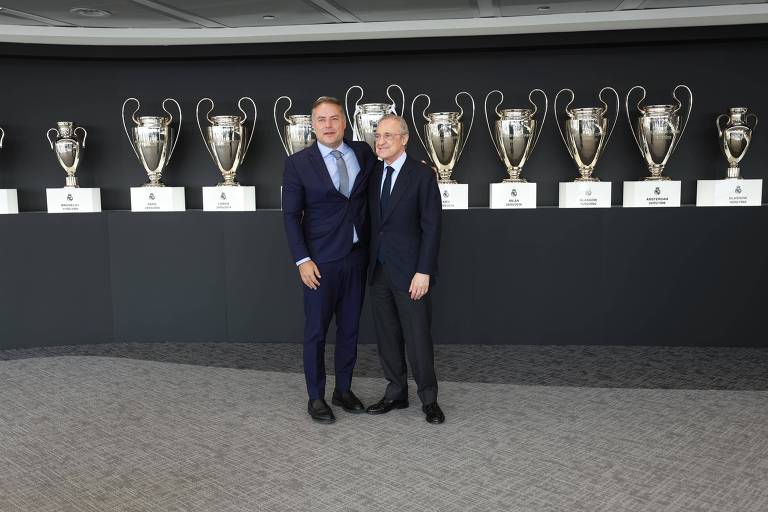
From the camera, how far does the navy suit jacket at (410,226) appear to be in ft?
9.05

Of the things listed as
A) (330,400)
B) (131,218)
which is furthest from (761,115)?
(131,218)

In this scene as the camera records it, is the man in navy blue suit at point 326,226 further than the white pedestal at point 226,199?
No

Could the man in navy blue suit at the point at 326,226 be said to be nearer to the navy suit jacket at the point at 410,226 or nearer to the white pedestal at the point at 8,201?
the navy suit jacket at the point at 410,226

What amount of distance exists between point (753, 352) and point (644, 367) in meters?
0.84

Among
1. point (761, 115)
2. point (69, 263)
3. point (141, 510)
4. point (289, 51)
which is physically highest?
point (289, 51)

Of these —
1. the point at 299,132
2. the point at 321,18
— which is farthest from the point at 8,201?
the point at 321,18

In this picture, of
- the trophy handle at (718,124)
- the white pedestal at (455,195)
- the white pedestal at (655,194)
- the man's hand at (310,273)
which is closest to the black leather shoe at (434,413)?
the man's hand at (310,273)

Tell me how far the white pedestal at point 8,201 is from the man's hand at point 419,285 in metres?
3.09

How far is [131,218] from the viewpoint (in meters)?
4.37

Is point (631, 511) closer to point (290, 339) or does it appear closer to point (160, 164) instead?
point (290, 339)

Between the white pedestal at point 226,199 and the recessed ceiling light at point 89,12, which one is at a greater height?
the recessed ceiling light at point 89,12

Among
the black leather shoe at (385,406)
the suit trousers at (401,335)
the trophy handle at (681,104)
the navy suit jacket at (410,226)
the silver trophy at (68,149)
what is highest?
the trophy handle at (681,104)

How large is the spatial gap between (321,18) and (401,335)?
221cm

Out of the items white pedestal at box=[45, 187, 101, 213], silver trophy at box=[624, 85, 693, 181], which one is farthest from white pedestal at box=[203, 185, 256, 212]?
silver trophy at box=[624, 85, 693, 181]
